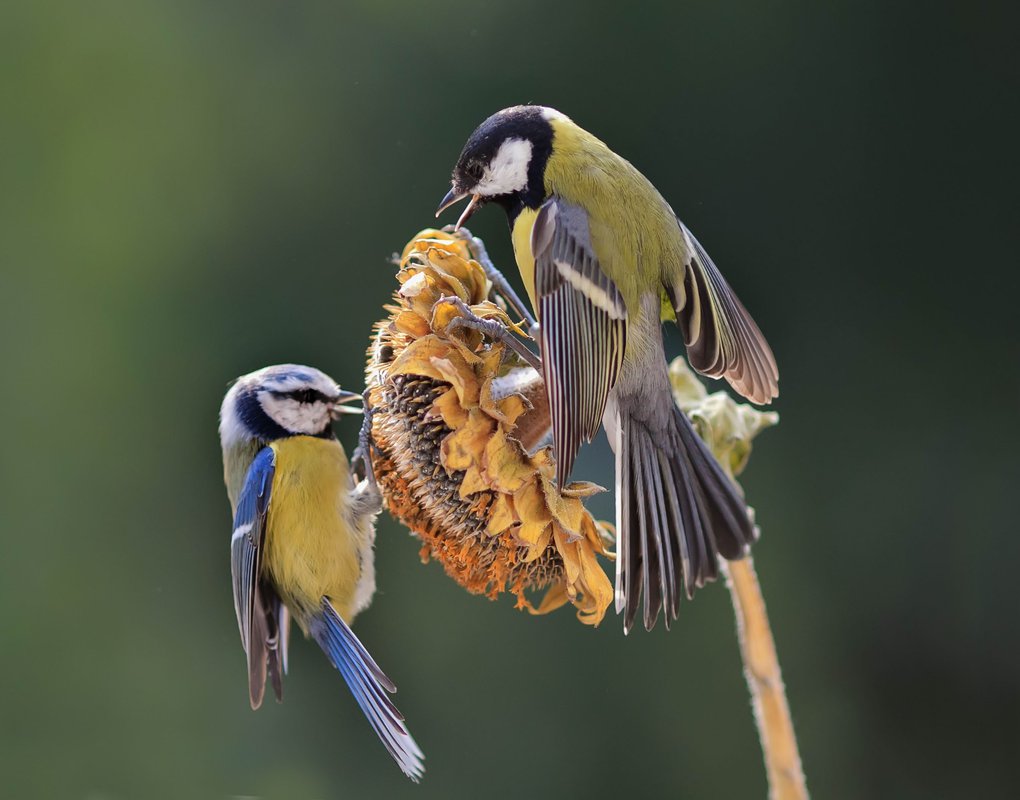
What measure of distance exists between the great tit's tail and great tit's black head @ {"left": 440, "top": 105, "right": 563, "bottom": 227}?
0.24 metres

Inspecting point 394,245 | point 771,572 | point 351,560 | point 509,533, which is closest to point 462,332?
point 509,533

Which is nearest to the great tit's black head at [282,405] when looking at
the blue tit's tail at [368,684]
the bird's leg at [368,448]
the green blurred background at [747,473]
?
the bird's leg at [368,448]

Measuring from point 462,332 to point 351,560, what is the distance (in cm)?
57

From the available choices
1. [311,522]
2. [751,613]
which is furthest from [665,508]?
[311,522]

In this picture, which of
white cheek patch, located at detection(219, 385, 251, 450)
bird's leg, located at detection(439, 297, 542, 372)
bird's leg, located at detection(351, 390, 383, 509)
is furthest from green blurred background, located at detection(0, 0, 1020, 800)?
bird's leg, located at detection(439, 297, 542, 372)

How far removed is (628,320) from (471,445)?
27 centimetres

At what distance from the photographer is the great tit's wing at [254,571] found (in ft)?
5.11

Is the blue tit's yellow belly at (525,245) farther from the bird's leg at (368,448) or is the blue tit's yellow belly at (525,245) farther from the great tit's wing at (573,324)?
the bird's leg at (368,448)

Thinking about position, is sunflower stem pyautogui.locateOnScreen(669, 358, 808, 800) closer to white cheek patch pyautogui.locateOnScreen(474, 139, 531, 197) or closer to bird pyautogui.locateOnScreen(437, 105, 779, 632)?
bird pyautogui.locateOnScreen(437, 105, 779, 632)

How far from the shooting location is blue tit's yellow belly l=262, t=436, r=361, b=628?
159 centimetres

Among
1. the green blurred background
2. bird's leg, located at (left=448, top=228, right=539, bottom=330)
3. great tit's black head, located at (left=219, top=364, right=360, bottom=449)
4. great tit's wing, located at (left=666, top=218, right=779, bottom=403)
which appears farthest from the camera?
the green blurred background

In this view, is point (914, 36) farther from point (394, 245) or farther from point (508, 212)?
point (508, 212)

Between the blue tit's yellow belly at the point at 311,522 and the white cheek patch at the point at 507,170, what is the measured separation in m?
0.47

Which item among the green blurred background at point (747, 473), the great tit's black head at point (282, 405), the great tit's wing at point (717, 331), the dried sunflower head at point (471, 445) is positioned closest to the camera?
the dried sunflower head at point (471, 445)
